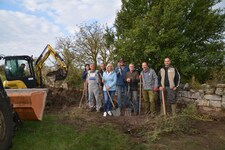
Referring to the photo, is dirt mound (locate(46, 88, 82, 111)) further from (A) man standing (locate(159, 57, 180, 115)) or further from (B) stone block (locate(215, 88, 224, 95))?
(B) stone block (locate(215, 88, 224, 95))

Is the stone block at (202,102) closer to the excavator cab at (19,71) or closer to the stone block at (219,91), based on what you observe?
the stone block at (219,91)

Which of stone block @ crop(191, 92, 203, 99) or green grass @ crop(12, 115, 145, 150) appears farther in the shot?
stone block @ crop(191, 92, 203, 99)

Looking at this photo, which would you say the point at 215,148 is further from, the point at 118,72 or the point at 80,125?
the point at 118,72

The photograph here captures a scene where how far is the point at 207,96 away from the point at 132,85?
2.66 m

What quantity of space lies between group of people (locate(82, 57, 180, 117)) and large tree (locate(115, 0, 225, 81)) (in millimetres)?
2672

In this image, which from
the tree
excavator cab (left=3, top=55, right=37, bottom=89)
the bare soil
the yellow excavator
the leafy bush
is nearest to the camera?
the yellow excavator

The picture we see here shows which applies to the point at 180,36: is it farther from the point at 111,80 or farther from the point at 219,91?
the point at 111,80

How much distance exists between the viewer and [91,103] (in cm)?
945

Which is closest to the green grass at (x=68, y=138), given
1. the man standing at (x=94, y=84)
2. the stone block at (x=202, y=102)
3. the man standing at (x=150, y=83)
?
the man standing at (x=150, y=83)

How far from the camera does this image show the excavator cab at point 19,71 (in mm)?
9992

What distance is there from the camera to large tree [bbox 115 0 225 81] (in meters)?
11.4

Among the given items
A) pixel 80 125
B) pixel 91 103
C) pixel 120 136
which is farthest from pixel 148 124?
pixel 91 103

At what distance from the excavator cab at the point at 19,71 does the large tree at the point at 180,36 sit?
431 centimetres

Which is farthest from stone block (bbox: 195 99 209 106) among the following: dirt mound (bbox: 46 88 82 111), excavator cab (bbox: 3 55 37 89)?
excavator cab (bbox: 3 55 37 89)
